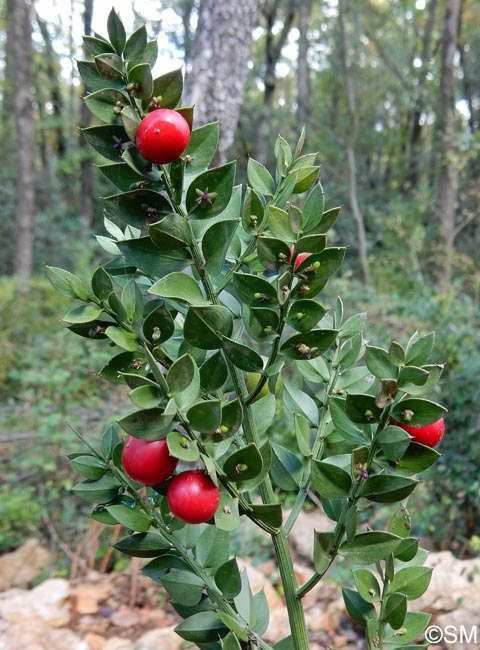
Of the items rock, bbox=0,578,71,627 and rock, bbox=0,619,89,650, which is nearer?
rock, bbox=0,619,89,650

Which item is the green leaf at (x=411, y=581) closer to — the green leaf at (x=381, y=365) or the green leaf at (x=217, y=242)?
the green leaf at (x=381, y=365)

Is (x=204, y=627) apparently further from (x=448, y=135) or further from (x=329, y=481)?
(x=448, y=135)

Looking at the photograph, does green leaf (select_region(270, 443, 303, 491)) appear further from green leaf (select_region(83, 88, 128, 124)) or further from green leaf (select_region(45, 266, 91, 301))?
green leaf (select_region(83, 88, 128, 124))

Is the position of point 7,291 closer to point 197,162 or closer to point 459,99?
point 197,162

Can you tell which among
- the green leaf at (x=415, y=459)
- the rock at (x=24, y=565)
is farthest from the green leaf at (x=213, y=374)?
the rock at (x=24, y=565)

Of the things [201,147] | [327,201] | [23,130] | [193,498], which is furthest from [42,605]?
[327,201]

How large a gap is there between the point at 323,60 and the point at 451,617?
1395 centimetres

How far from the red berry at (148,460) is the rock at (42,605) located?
6.18 ft

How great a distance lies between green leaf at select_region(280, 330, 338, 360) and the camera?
586mm

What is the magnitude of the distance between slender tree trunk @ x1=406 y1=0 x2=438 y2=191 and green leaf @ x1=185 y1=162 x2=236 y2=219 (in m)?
10.5

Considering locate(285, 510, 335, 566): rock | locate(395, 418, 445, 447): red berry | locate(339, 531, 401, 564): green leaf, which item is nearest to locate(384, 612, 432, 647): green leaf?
locate(339, 531, 401, 564): green leaf

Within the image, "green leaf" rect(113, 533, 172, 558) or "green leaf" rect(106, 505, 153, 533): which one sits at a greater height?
"green leaf" rect(106, 505, 153, 533)

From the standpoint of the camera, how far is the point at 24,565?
9.25 ft

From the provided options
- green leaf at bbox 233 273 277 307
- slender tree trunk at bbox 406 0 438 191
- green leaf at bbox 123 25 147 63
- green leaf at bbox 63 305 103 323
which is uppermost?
slender tree trunk at bbox 406 0 438 191
